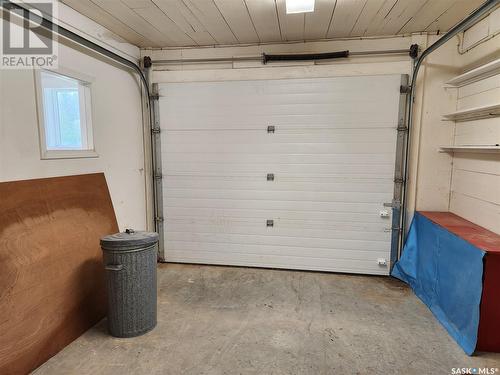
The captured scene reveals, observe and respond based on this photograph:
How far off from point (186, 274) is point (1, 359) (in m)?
1.94

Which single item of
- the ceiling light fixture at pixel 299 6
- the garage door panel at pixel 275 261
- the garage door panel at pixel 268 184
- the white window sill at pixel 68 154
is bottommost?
the garage door panel at pixel 275 261

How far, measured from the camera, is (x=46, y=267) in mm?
2154

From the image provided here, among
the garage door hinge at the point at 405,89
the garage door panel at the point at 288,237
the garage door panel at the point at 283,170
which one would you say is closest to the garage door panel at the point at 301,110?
the garage door hinge at the point at 405,89

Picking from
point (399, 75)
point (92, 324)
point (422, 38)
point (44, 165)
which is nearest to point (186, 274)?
point (92, 324)

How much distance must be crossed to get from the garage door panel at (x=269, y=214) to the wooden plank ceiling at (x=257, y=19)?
1.99m

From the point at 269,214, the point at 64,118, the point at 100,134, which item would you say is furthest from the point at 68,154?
the point at 269,214

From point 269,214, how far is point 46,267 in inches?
90.2

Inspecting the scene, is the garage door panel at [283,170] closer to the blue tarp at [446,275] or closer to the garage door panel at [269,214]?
the garage door panel at [269,214]

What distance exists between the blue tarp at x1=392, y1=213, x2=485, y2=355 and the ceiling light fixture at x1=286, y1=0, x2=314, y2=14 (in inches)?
88.4

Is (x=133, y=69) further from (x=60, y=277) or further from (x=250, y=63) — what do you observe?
(x=60, y=277)

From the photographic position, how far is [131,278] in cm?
225

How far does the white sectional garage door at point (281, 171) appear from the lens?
3373mm

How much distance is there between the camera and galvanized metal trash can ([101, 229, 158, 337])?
2.22 meters

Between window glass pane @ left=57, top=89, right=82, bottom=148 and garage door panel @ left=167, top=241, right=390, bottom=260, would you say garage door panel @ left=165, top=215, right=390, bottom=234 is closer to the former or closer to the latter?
garage door panel @ left=167, top=241, right=390, bottom=260
